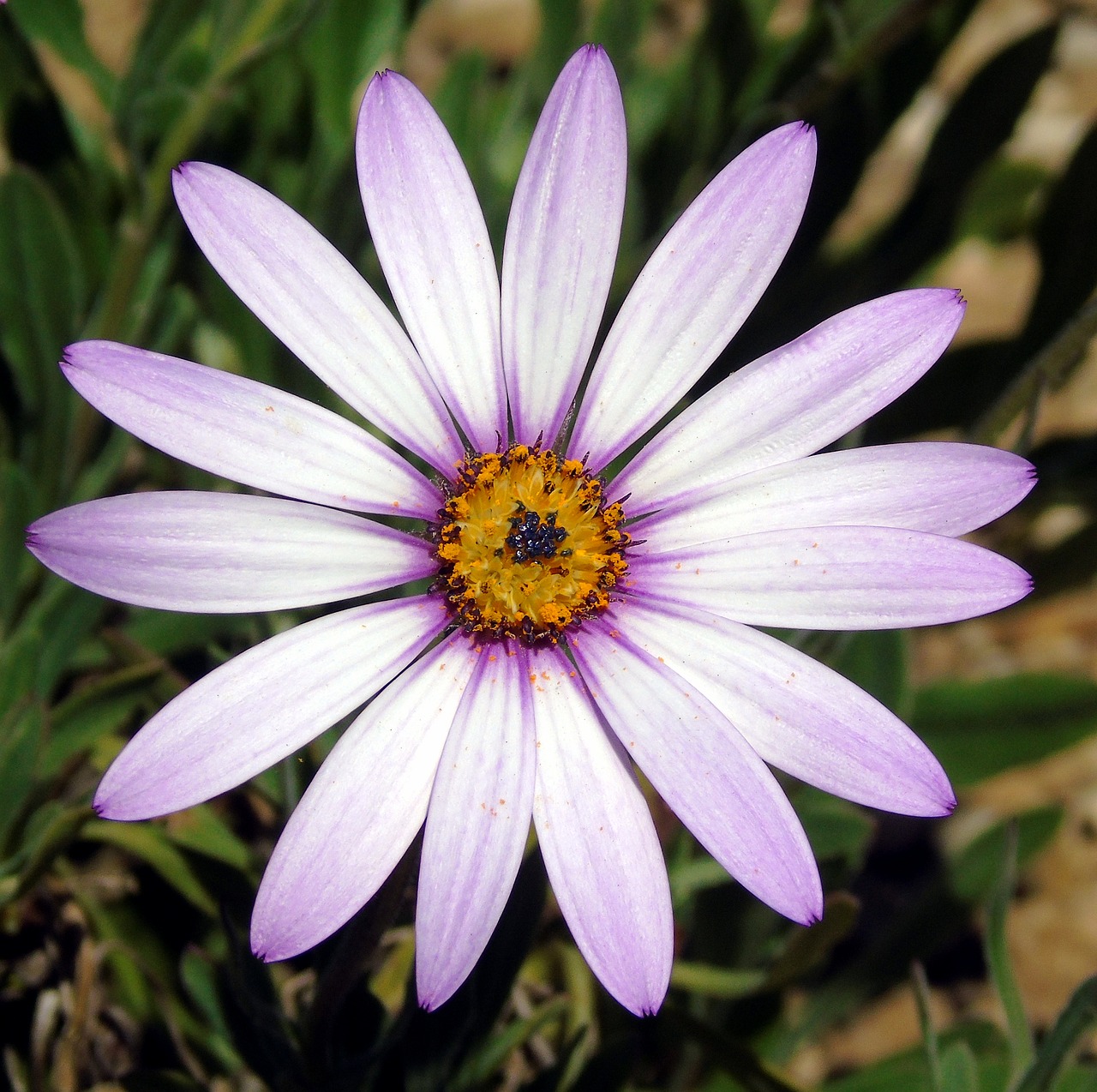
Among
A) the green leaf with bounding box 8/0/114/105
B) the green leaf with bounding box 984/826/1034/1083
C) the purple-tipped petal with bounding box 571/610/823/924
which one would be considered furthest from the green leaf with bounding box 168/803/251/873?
the green leaf with bounding box 8/0/114/105

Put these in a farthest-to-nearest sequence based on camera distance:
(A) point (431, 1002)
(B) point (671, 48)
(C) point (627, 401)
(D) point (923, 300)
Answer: (B) point (671, 48) < (C) point (627, 401) < (D) point (923, 300) < (A) point (431, 1002)

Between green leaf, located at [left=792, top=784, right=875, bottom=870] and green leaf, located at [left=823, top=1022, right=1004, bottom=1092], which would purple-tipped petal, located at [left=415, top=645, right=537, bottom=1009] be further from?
green leaf, located at [left=823, top=1022, right=1004, bottom=1092]

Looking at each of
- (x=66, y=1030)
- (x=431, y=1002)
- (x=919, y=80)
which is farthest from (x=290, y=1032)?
(x=919, y=80)

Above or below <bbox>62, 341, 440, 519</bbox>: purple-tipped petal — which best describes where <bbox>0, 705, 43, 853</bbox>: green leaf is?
below

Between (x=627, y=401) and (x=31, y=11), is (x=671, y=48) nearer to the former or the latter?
(x=31, y=11)

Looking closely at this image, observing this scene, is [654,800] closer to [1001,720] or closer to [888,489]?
[888,489]

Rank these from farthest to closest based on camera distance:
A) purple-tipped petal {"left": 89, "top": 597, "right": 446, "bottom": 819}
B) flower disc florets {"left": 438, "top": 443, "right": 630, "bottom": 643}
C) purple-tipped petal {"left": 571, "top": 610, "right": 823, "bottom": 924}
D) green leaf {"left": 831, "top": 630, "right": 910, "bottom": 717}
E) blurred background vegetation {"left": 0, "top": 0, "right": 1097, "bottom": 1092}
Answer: green leaf {"left": 831, "top": 630, "right": 910, "bottom": 717} → blurred background vegetation {"left": 0, "top": 0, "right": 1097, "bottom": 1092} → flower disc florets {"left": 438, "top": 443, "right": 630, "bottom": 643} → purple-tipped petal {"left": 571, "top": 610, "right": 823, "bottom": 924} → purple-tipped petal {"left": 89, "top": 597, "right": 446, "bottom": 819}

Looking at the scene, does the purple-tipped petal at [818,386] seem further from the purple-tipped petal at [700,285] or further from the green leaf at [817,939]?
the green leaf at [817,939]
